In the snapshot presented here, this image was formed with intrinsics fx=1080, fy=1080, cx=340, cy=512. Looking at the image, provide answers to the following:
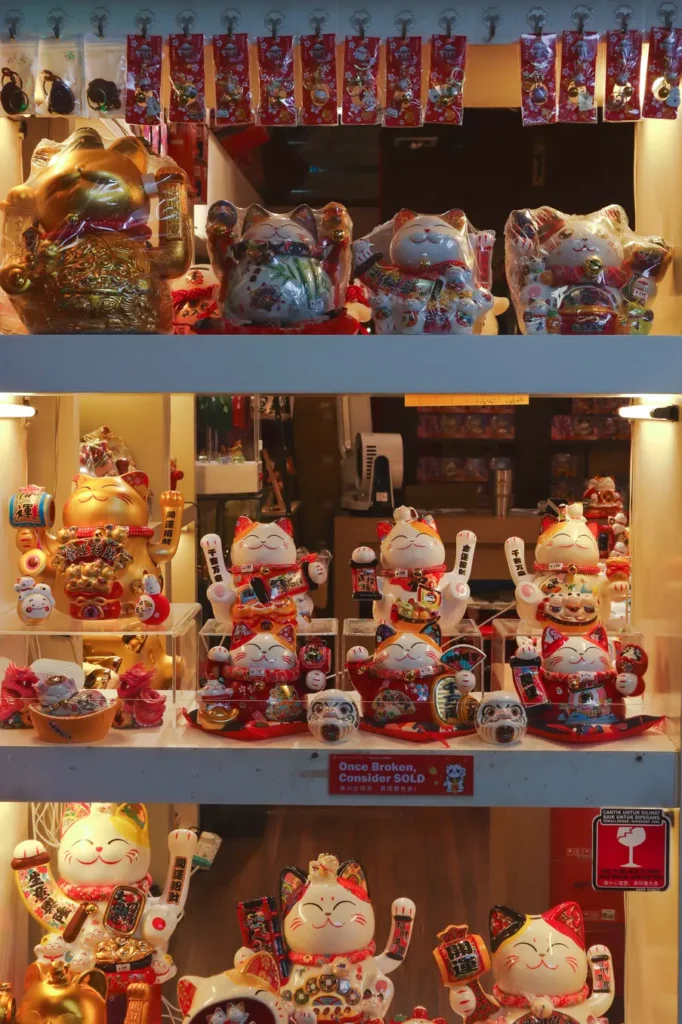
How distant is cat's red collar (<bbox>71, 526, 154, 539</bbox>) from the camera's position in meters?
1.75

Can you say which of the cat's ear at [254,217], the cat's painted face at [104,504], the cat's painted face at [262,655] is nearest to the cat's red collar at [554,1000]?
the cat's painted face at [262,655]

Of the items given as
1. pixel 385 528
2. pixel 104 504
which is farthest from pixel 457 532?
pixel 104 504

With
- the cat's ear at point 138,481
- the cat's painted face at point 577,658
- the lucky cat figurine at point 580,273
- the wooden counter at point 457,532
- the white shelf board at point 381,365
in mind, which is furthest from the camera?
the wooden counter at point 457,532

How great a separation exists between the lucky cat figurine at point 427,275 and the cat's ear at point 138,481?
565 millimetres

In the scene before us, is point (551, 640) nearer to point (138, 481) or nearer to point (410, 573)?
point (410, 573)

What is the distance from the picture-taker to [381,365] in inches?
54.4

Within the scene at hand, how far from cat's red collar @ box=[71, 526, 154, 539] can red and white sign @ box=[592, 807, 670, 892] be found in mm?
859

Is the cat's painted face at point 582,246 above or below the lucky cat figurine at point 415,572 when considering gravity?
above

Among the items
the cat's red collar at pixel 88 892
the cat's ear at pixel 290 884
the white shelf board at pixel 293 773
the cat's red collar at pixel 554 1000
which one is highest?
the white shelf board at pixel 293 773

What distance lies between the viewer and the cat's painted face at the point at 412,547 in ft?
5.58

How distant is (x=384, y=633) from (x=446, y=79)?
2.61 ft

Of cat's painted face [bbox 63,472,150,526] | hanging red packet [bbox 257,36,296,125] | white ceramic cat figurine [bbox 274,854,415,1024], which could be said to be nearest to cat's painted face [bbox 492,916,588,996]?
white ceramic cat figurine [bbox 274,854,415,1024]

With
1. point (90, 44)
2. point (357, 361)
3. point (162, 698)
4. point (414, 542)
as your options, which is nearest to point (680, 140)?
point (357, 361)

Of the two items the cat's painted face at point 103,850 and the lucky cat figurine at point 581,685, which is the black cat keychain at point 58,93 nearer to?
the lucky cat figurine at point 581,685
